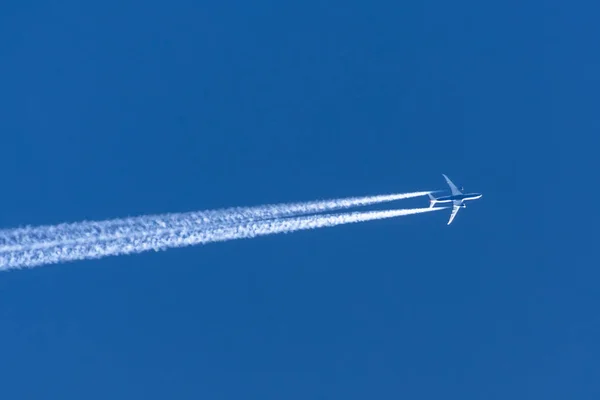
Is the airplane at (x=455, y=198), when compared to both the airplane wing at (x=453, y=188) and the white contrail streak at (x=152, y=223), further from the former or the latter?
the white contrail streak at (x=152, y=223)

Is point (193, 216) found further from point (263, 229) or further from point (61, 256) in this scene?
point (61, 256)

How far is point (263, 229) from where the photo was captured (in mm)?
81688

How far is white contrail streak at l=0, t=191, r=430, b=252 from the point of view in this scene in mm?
71625

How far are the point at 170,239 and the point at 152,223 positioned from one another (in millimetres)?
3227

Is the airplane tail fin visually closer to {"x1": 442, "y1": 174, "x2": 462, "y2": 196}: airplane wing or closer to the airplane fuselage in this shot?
the airplane fuselage

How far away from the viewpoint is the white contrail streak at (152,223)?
235 ft

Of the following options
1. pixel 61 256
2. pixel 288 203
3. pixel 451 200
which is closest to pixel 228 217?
pixel 288 203

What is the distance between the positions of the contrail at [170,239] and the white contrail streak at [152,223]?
0.49m

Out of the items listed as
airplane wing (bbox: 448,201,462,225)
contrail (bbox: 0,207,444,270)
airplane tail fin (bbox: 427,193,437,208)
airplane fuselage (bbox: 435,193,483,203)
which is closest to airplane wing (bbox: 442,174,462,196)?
airplane fuselage (bbox: 435,193,483,203)

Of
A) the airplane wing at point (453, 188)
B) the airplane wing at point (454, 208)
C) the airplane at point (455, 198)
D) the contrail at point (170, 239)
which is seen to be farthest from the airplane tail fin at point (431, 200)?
the contrail at point (170, 239)

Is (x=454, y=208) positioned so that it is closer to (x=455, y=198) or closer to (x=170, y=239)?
(x=455, y=198)

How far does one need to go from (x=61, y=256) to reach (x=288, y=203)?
27.1m

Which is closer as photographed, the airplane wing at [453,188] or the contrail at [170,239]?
the contrail at [170,239]

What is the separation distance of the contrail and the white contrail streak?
1.62ft
